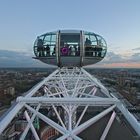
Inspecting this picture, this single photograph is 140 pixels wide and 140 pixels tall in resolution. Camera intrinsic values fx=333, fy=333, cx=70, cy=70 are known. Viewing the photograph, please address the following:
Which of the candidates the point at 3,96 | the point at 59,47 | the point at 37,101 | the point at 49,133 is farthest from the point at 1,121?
the point at 3,96

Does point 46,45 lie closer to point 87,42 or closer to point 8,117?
point 87,42

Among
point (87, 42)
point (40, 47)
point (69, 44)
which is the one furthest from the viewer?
point (40, 47)

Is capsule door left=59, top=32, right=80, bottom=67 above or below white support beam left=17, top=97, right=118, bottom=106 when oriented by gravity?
above

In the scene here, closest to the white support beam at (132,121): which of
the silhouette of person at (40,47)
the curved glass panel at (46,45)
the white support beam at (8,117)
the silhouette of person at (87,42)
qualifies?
the white support beam at (8,117)

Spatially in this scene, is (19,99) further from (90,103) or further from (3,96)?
(3,96)

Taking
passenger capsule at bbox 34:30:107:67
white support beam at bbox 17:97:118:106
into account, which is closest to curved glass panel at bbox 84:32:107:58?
passenger capsule at bbox 34:30:107:67

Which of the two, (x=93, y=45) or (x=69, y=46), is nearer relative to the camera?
(x=69, y=46)

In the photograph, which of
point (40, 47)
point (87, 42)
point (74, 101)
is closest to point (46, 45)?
point (40, 47)

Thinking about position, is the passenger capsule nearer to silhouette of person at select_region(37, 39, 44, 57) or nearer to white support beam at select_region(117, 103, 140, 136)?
silhouette of person at select_region(37, 39, 44, 57)

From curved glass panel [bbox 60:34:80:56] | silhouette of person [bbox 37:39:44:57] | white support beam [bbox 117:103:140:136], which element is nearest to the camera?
white support beam [bbox 117:103:140:136]

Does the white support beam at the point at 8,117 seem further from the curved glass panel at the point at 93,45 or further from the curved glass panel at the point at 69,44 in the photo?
the curved glass panel at the point at 93,45
